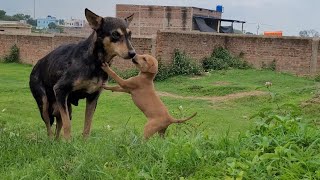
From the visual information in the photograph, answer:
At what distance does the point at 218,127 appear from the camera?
410 inches

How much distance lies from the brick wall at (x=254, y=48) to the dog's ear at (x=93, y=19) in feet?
46.4

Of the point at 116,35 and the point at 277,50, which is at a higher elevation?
the point at 116,35

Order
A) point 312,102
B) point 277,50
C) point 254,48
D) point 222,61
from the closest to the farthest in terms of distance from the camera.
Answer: point 312,102, point 277,50, point 222,61, point 254,48

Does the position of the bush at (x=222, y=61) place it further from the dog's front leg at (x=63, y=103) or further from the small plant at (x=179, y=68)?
the dog's front leg at (x=63, y=103)

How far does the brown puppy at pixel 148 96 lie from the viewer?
482 cm

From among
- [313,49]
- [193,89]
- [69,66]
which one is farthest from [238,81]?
[69,66]

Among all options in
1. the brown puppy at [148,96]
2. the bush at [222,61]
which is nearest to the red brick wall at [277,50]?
the bush at [222,61]

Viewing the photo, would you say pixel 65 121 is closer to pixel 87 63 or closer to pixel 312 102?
pixel 87 63

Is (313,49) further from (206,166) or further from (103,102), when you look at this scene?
(206,166)

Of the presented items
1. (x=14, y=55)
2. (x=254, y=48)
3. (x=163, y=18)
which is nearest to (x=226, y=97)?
(x=254, y=48)

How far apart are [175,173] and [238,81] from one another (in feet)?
49.0

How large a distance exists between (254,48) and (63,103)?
53.5 ft

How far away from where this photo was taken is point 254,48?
68.9 ft

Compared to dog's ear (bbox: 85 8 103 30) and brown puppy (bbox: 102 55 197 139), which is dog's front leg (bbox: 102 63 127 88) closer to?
brown puppy (bbox: 102 55 197 139)
